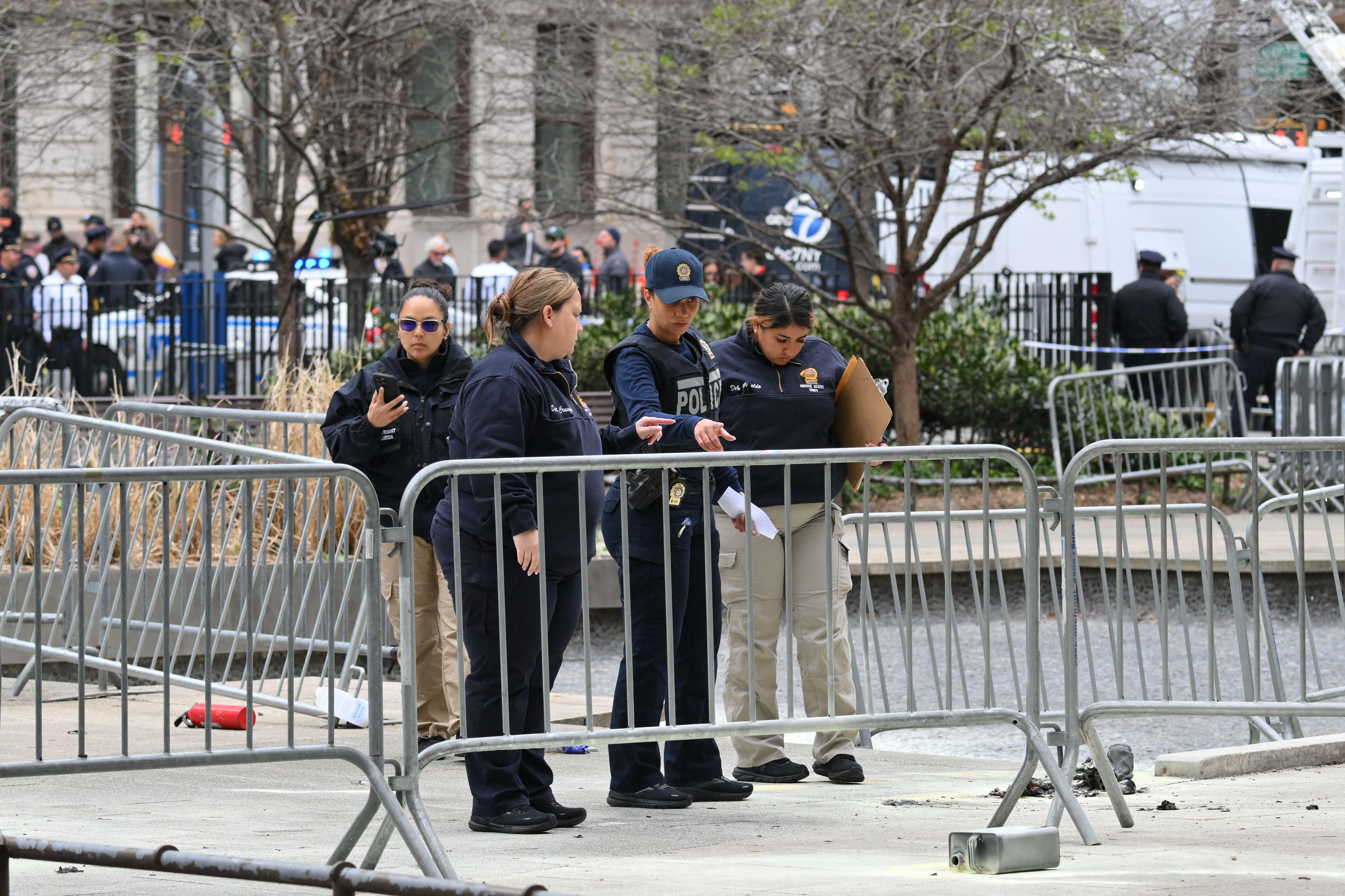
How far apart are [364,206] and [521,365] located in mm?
12183

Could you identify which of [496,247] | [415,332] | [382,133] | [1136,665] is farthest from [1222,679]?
[496,247]

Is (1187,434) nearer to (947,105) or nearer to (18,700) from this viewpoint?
(947,105)

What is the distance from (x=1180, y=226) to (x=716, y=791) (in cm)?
1687

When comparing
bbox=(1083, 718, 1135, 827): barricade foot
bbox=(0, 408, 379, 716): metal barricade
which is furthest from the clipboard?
bbox=(0, 408, 379, 716): metal barricade

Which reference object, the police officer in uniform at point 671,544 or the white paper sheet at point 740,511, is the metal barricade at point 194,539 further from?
the white paper sheet at point 740,511

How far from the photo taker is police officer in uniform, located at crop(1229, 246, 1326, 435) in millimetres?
18125

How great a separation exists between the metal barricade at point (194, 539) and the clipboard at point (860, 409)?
1705 millimetres

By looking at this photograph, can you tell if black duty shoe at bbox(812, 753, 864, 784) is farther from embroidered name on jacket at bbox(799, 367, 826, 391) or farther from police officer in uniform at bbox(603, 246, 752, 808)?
embroidered name on jacket at bbox(799, 367, 826, 391)

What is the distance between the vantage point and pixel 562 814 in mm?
5809

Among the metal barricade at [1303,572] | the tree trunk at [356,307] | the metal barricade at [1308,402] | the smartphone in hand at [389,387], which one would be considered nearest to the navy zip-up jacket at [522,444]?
the smartphone in hand at [389,387]

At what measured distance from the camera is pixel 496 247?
20.8 metres

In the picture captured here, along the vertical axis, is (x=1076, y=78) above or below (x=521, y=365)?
above

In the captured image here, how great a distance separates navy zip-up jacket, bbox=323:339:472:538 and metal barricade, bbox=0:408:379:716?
0.53ft

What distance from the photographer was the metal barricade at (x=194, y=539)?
6.51m
